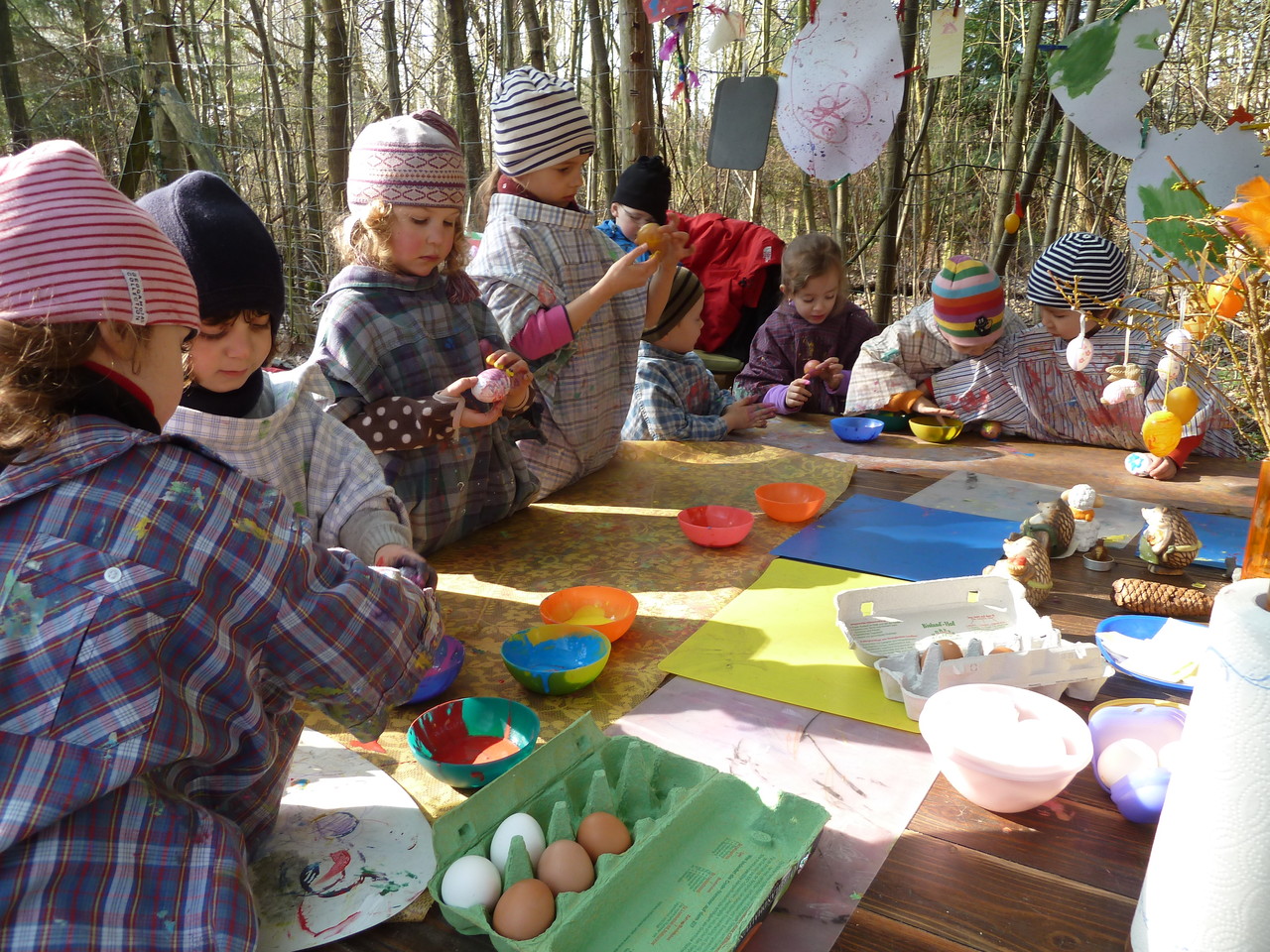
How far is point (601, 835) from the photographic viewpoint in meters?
0.97

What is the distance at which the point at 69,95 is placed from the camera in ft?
19.7

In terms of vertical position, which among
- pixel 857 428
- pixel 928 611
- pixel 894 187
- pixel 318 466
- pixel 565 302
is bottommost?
pixel 857 428

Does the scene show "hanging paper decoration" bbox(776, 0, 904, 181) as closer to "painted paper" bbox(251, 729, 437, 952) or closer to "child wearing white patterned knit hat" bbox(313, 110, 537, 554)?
"child wearing white patterned knit hat" bbox(313, 110, 537, 554)

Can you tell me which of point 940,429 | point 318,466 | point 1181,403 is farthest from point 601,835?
point 940,429

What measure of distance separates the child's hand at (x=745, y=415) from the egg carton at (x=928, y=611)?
1457 mm

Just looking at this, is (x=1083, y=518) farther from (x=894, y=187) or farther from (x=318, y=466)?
(x=894, y=187)

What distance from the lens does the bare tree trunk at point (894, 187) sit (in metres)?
3.56

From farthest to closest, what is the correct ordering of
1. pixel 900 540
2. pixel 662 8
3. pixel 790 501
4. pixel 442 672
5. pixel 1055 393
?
pixel 662 8
pixel 1055 393
pixel 790 501
pixel 900 540
pixel 442 672

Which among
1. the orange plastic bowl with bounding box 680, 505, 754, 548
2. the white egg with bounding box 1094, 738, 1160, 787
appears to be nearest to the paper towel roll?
the white egg with bounding box 1094, 738, 1160, 787

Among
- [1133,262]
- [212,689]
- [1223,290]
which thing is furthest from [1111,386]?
[1133,262]

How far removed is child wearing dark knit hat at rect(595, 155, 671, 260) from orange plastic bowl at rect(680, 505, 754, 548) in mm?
1276

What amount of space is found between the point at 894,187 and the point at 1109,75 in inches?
39.8

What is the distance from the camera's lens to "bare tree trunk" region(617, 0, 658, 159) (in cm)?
347

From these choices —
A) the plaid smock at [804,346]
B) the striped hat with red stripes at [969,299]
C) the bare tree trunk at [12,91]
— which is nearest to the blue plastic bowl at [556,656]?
the striped hat with red stripes at [969,299]
